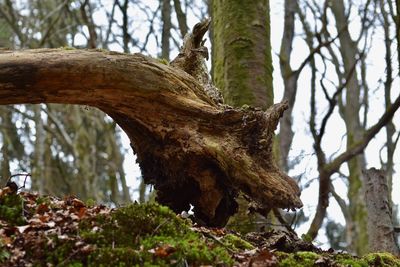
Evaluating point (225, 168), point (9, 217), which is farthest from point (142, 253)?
point (225, 168)

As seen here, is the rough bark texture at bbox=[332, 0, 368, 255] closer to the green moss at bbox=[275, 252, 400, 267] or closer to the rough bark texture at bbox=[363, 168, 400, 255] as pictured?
the rough bark texture at bbox=[363, 168, 400, 255]

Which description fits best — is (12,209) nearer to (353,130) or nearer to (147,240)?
(147,240)

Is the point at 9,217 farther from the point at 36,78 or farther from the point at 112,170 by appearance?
the point at 112,170

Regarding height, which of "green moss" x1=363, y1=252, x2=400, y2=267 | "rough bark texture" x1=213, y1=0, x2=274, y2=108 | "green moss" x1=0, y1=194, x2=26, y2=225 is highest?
"rough bark texture" x1=213, y1=0, x2=274, y2=108

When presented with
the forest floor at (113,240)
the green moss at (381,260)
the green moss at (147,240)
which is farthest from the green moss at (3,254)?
the green moss at (381,260)

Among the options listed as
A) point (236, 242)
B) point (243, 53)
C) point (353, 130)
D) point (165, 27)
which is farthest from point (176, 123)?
point (353, 130)

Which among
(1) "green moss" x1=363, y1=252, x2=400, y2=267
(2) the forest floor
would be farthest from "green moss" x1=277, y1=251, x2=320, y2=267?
(1) "green moss" x1=363, y1=252, x2=400, y2=267

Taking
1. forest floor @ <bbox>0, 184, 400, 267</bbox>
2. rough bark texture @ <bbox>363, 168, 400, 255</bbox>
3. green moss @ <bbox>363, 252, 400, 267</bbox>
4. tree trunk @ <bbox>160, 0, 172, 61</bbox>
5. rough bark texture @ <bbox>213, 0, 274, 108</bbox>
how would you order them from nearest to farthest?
1. forest floor @ <bbox>0, 184, 400, 267</bbox>
2. green moss @ <bbox>363, 252, 400, 267</bbox>
3. rough bark texture @ <bbox>363, 168, 400, 255</bbox>
4. rough bark texture @ <bbox>213, 0, 274, 108</bbox>
5. tree trunk @ <bbox>160, 0, 172, 61</bbox>

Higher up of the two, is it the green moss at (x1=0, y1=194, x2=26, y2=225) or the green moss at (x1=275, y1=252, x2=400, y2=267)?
the green moss at (x1=0, y1=194, x2=26, y2=225)

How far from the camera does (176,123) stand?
4.54m

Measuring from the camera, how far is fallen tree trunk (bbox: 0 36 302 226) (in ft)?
14.1

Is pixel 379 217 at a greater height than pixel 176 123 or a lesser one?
Answer: lesser

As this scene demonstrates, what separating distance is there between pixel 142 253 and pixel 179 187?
1.71 metres

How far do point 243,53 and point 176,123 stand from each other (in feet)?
8.82
